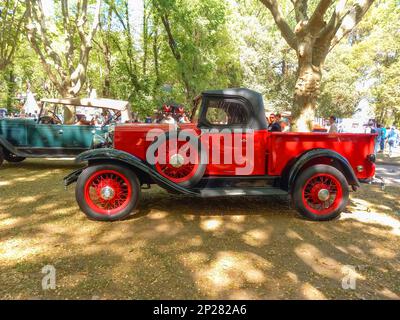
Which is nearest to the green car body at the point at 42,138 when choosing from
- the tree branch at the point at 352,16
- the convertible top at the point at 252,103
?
the convertible top at the point at 252,103

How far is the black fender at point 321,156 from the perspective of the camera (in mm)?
4410

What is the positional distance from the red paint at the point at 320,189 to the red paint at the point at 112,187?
2.63 metres

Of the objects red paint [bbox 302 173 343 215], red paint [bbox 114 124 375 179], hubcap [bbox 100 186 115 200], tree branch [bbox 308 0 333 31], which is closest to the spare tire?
red paint [bbox 114 124 375 179]

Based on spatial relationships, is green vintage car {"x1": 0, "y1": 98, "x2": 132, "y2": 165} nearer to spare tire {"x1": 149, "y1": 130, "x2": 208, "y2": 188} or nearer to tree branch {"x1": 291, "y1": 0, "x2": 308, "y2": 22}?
spare tire {"x1": 149, "y1": 130, "x2": 208, "y2": 188}

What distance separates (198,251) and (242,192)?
1.34 metres

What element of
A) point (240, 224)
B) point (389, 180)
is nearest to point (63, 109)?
point (240, 224)

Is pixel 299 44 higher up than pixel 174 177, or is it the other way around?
pixel 299 44

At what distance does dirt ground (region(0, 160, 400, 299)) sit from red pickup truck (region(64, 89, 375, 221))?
1.28 feet

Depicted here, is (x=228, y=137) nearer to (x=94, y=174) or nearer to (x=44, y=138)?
(x=94, y=174)

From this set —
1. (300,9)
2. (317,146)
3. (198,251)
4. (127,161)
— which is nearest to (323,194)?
(317,146)

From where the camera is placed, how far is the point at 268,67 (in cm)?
2502

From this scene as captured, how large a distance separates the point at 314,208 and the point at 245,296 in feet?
8.48

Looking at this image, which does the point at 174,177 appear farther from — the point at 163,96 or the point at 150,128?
the point at 163,96

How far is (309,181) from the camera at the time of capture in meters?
4.52
